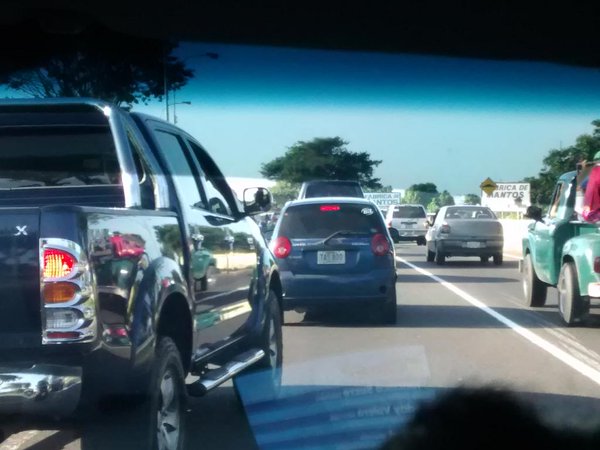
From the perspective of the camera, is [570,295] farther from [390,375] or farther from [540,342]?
[390,375]

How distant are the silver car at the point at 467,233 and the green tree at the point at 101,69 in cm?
1867

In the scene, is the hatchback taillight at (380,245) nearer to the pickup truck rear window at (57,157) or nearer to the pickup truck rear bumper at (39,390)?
the pickup truck rear window at (57,157)


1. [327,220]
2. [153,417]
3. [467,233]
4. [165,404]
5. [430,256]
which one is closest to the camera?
[153,417]

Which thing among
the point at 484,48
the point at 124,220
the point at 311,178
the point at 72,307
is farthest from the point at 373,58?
the point at 311,178

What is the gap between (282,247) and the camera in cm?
1335

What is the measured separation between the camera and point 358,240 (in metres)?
13.4

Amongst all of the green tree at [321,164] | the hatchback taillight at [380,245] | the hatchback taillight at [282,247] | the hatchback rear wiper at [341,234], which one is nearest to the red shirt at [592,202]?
the hatchback taillight at [380,245]

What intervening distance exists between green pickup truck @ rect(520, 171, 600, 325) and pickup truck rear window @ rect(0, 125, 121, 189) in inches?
260

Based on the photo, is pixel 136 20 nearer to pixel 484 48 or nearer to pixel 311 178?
pixel 484 48

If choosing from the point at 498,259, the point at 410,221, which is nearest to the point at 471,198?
the point at 498,259

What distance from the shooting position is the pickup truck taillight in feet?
14.9

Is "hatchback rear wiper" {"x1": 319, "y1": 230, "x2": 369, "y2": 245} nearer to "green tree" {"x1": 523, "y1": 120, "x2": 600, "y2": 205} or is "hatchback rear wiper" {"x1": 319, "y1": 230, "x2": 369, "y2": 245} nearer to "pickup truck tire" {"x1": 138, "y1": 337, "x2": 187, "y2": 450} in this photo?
"green tree" {"x1": 523, "y1": 120, "x2": 600, "y2": 205}

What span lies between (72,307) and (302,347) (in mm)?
6780

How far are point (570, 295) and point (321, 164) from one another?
18.8 feet
